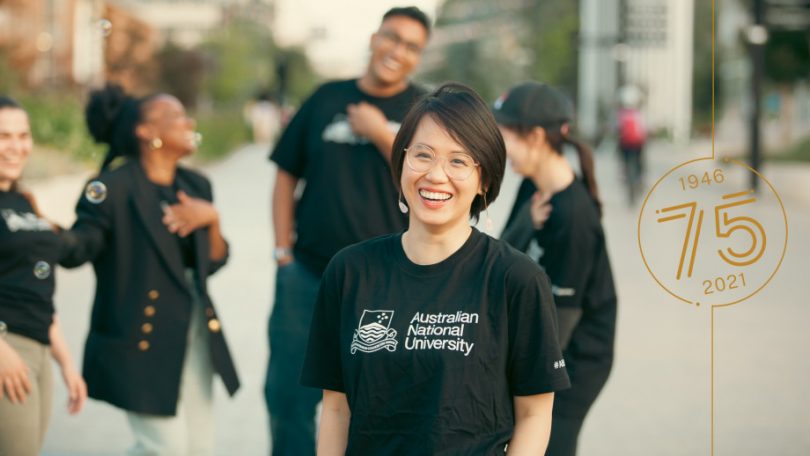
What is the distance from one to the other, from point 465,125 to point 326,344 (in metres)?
0.63

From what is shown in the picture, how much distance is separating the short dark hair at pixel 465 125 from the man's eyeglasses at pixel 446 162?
0.07ft

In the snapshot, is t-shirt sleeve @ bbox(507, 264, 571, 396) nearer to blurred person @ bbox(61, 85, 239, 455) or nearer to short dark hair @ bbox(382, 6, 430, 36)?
blurred person @ bbox(61, 85, 239, 455)

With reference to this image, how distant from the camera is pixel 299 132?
473 centimetres

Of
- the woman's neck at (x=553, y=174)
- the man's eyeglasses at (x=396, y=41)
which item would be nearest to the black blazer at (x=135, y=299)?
the man's eyeglasses at (x=396, y=41)

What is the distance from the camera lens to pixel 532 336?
8.20 feet

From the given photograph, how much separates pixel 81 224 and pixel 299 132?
104 cm

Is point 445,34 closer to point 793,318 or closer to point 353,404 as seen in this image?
point 793,318

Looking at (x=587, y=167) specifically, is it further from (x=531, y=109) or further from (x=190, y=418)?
(x=190, y=418)

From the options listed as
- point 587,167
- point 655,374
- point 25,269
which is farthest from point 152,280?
point 655,374

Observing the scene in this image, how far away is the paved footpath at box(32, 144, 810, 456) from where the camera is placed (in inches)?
235

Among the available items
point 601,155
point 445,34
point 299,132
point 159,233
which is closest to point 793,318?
point 299,132

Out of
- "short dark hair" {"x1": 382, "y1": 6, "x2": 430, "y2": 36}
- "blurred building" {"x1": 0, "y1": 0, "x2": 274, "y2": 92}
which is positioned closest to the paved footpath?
"short dark hair" {"x1": 382, "y1": 6, "x2": 430, "y2": 36}

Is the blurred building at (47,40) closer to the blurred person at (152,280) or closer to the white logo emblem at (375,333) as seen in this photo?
the blurred person at (152,280)

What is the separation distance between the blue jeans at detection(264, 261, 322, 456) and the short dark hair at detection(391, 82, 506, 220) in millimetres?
2053
